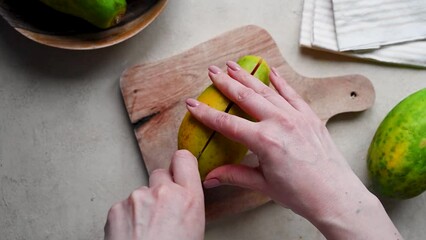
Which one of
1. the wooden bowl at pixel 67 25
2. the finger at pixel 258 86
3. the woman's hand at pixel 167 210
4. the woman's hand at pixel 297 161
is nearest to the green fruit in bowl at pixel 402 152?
the woman's hand at pixel 297 161

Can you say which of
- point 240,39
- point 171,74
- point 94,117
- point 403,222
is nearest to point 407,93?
point 403,222

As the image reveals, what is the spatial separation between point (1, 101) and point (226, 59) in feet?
1.59

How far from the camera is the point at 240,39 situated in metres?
1.08

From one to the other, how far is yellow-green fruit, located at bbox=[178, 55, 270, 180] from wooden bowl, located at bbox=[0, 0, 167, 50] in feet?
0.77

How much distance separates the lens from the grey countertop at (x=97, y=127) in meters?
1.09

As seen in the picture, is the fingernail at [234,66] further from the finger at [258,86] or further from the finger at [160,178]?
the finger at [160,178]

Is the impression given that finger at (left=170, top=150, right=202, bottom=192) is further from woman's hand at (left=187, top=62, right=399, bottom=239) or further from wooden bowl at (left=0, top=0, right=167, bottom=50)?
wooden bowl at (left=0, top=0, right=167, bottom=50)

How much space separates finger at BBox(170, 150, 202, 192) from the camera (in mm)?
853

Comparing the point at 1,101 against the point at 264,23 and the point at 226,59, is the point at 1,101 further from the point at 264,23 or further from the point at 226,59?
the point at 264,23

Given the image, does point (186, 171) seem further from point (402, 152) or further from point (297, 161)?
point (402, 152)

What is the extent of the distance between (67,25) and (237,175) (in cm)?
47

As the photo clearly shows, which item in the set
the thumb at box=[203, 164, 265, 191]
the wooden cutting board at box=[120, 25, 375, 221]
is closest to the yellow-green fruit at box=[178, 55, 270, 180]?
the thumb at box=[203, 164, 265, 191]

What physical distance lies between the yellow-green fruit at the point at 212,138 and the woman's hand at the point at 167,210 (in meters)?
0.03

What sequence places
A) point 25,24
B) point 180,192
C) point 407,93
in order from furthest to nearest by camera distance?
1. point 407,93
2. point 25,24
3. point 180,192
